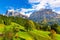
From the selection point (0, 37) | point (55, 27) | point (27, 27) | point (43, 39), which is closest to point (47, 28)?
point (55, 27)

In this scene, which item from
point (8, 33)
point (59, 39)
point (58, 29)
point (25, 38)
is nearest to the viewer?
point (8, 33)

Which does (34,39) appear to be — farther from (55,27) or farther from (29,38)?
(55,27)

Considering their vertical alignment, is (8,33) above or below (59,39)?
above

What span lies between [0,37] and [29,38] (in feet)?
55.2

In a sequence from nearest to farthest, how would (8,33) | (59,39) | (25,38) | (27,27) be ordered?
(8,33)
(25,38)
(59,39)
(27,27)

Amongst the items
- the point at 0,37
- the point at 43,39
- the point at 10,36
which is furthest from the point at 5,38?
the point at 43,39

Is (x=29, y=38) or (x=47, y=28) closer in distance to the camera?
(x=29, y=38)

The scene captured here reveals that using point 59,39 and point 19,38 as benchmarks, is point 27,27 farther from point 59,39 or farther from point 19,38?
point 19,38

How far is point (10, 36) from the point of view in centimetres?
8994

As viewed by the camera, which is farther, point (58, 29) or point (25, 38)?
point (58, 29)

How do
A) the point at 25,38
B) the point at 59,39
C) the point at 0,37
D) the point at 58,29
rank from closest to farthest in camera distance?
the point at 0,37, the point at 25,38, the point at 59,39, the point at 58,29

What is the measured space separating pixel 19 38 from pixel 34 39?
8009 millimetres

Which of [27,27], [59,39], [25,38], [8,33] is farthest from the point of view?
[27,27]

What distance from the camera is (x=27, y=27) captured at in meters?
147
